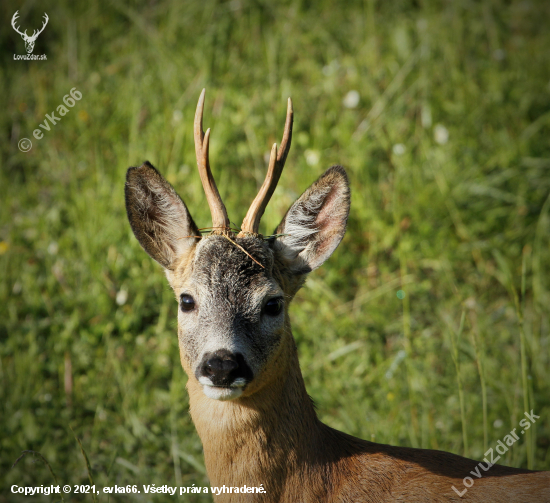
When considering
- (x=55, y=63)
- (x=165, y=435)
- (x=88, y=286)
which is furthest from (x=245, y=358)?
(x=55, y=63)

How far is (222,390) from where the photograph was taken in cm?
257

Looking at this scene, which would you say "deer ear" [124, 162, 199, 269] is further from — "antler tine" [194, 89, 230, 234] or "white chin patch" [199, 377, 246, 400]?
"white chin patch" [199, 377, 246, 400]

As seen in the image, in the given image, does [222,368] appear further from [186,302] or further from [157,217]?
[157,217]

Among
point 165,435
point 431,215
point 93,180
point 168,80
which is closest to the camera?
point 165,435

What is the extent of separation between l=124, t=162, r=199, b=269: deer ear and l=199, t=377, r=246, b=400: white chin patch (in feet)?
2.84

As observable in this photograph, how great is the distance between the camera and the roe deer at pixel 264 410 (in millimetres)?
2684

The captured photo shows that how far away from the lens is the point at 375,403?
14.4ft

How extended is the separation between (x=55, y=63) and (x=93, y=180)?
6.19 ft

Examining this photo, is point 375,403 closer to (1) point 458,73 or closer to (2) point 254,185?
(2) point 254,185

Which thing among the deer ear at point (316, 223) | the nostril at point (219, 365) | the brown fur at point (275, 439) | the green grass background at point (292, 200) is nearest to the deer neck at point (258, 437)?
the brown fur at point (275, 439)

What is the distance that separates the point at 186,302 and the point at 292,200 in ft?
8.59

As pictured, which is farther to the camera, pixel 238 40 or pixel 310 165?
pixel 238 40

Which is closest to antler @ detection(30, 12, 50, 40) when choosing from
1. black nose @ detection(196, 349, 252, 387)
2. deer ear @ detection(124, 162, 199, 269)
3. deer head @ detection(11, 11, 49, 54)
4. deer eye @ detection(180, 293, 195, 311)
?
deer head @ detection(11, 11, 49, 54)

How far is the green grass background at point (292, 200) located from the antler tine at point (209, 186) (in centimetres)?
145
